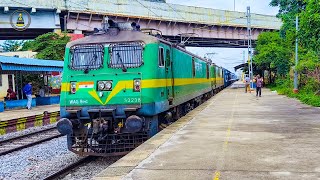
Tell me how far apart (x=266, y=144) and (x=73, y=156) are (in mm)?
5157

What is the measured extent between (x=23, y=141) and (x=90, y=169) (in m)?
5.38

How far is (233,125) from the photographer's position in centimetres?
1144

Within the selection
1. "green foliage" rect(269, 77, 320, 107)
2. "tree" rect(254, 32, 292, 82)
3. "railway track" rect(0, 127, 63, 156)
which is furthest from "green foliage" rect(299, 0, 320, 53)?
"tree" rect(254, 32, 292, 82)

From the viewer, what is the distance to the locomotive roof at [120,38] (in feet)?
31.2

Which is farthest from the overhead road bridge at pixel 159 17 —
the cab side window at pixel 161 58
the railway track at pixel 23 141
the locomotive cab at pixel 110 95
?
the locomotive cab at pixel 110 95

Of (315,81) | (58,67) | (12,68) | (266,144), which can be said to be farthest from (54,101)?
(266,144)

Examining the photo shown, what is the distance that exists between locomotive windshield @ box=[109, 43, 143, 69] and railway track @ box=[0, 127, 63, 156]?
443 cm

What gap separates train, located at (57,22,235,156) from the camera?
9.02 metres

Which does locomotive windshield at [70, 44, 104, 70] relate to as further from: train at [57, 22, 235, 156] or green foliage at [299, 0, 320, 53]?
green foliage at [299, 0, 320, 53]

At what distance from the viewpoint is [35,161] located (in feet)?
32.1

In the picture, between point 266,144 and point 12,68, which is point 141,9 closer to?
point 12,68

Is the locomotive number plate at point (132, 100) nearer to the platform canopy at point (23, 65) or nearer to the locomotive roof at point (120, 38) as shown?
the locomotive roof at point (120, 38)

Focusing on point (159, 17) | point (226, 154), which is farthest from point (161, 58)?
point (159, 17)

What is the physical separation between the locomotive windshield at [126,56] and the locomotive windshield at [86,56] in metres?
0.34
